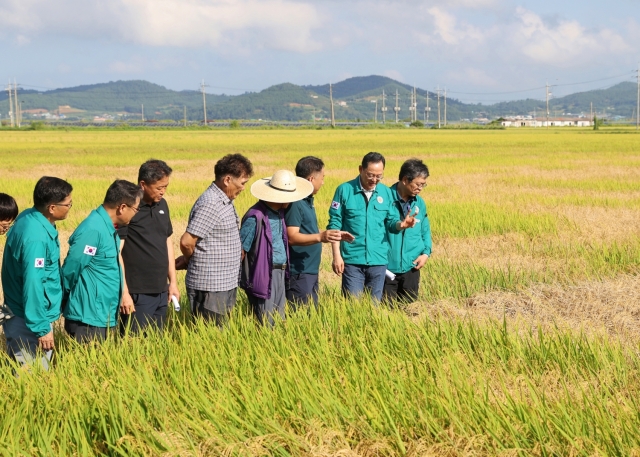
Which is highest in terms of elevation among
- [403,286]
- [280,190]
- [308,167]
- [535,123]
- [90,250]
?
[535,123]

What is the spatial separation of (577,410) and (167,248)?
2.69m

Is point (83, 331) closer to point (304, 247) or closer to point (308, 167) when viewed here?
point (304, 247)

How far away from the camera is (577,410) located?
3066mm

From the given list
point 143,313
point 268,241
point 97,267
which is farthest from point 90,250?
point 268,241

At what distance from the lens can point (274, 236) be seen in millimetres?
4664

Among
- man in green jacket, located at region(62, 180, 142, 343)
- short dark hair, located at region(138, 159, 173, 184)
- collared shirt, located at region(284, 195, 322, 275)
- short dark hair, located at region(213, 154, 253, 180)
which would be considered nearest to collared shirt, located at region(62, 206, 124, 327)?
man in green jacket, located at region(62, 180, 142, 343)

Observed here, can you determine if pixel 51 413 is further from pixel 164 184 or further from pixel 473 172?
pixel 473 172

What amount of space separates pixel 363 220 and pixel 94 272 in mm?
1978

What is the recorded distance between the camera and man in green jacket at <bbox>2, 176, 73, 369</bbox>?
12.2 feet

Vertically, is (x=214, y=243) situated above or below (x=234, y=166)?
below

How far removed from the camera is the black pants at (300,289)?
16.7 feet

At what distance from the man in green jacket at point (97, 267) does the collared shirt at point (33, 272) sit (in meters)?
0.14

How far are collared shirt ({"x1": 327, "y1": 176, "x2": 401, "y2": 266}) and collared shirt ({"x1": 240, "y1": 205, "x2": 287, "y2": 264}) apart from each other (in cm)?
69

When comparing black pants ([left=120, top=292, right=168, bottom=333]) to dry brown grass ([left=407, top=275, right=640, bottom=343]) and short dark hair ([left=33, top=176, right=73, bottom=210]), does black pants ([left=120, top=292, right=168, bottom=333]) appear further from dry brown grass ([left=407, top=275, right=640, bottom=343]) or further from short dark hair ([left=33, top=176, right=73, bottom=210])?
dry brown grass ([left=407, top=275, right=640, bottom=343])
